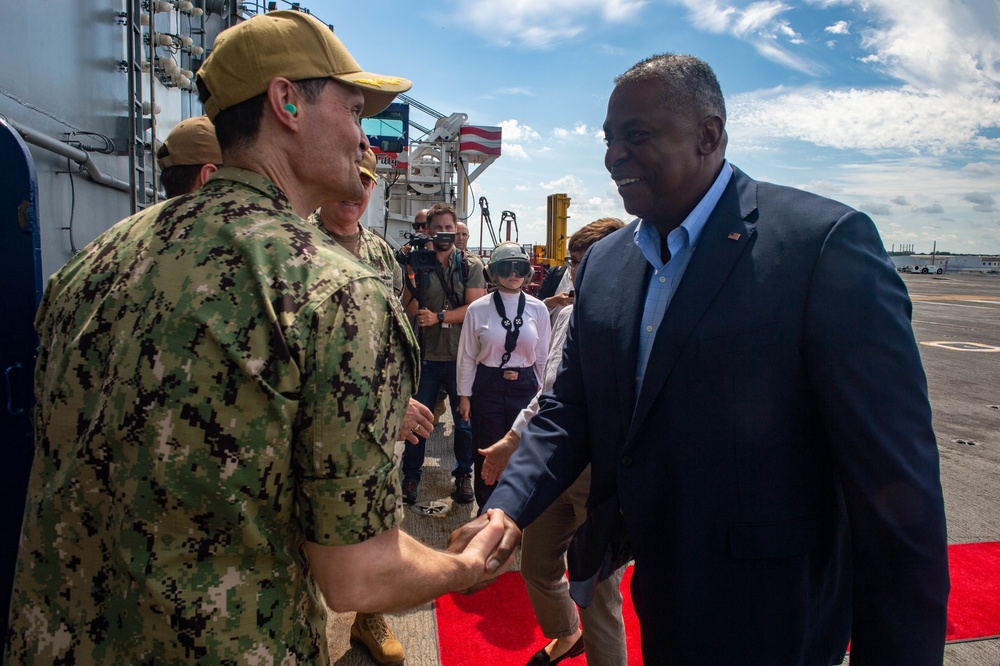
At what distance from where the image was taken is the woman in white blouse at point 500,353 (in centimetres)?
442

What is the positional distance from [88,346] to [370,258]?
7.88 ft

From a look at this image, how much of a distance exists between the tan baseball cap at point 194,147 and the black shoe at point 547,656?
267cm

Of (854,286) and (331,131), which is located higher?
(331,131)

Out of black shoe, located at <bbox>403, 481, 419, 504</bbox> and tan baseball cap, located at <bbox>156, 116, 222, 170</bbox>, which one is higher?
tan baseball cap, located at <bbox>156, 116, 222, 170</bbox>

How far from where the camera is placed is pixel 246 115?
125cm

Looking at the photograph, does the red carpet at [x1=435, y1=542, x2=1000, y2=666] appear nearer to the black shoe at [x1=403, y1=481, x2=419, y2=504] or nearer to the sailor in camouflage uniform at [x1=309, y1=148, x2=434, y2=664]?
the sailor in camouflage uniform at [x1=309, y1=148, x2=434, y2=664]

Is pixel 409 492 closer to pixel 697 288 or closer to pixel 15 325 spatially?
Result: pixel 15 325

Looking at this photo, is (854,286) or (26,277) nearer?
(854,286)

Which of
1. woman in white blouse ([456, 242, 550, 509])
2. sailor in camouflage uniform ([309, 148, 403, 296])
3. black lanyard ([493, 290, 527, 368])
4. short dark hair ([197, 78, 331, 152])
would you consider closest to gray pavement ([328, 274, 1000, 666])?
woman in white blouse ([456, 242, 550, 509])

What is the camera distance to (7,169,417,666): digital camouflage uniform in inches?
39.8

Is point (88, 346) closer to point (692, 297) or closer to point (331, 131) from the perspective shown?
point (331, 131)

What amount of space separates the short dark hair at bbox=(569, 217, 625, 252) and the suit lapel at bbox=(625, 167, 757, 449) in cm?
208

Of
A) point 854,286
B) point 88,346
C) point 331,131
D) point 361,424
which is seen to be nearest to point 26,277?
point 88,346

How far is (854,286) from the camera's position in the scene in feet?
4.39
